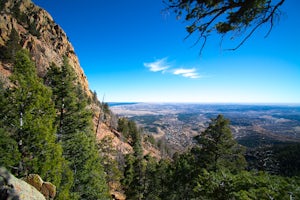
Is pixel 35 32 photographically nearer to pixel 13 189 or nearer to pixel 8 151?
pixel 8 151

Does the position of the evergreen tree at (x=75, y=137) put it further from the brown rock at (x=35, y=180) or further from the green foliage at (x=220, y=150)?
the green foliage at (x=220, y=150)

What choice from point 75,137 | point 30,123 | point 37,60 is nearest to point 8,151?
point 30,123

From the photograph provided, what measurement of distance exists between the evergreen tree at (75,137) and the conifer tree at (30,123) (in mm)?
3041

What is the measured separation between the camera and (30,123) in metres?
7.54

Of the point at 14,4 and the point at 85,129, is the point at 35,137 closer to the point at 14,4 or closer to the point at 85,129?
the point at 85,129

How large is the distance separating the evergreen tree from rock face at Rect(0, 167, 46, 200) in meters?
4.22

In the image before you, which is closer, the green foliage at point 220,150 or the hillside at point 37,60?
the hillside at point 37,60

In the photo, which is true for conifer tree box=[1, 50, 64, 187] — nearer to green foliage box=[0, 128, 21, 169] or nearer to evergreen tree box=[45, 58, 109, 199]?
green foliage box=[0, 128, 21, 169]

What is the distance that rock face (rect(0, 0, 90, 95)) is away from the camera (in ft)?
124

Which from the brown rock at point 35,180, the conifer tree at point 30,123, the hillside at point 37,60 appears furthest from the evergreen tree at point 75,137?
the brown rock at point 35,180

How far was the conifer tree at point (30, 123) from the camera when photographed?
7.53m

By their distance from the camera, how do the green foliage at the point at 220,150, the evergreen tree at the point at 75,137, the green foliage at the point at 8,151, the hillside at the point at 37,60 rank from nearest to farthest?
the green foliage at the point at 8,151, the hillside at the point at 37,60, the evergreen tree at the point at 75,137, the green foliage at the point at 220,150

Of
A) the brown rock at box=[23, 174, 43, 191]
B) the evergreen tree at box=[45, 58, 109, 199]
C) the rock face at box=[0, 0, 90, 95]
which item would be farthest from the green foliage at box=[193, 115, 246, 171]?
the rock face at box=[0, 0, 90, 95]

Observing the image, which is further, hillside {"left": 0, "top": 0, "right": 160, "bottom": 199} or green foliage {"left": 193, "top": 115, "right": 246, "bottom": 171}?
green foliage {"left": 193, "top": 115, "right": 246, "bottom": 171}
